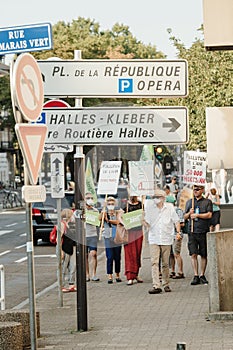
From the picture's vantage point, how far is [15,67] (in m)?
8.52

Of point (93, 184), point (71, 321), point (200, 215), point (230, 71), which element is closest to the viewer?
point (71, 321)

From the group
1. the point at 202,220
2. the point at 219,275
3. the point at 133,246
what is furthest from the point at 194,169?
the point at 219,275

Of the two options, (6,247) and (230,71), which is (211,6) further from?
(230,71)

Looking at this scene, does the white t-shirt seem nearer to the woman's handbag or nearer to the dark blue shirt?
the woman's handbag

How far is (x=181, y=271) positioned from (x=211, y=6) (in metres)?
8.05

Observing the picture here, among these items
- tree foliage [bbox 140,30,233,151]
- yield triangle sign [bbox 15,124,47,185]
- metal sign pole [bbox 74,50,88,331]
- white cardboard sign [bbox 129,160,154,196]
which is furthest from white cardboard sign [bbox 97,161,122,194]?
tree foliage [bbox 140,30,233,151]

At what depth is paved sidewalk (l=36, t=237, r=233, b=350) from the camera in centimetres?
1158

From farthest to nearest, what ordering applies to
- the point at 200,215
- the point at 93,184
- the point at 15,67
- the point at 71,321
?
the point at 200,215 → the point at 93,184 → the point at 71,321 → the point at 15,67

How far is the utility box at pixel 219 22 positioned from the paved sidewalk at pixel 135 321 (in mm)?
3545

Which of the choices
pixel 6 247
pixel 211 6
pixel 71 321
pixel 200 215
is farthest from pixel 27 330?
pixel 6 247

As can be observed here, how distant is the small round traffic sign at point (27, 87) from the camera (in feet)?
27.9

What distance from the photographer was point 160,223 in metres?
17.2

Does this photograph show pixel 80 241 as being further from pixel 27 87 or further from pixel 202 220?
pixel 202 220

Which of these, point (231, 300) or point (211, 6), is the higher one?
point (211, 6)
